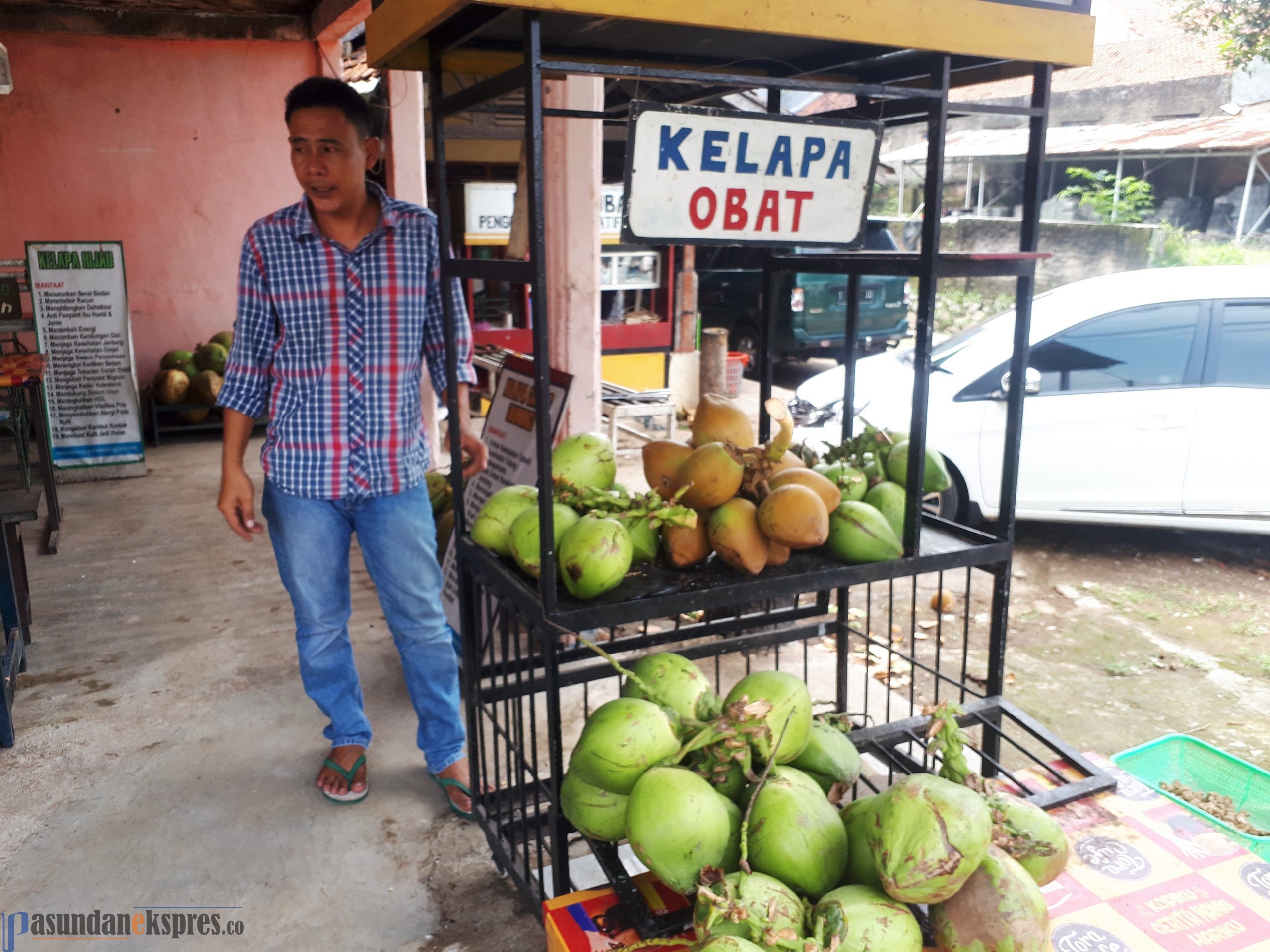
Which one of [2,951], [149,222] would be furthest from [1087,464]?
[149,222]

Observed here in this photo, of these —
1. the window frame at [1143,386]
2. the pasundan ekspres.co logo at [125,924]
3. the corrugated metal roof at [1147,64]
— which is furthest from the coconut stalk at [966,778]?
the corrugated metal roof at [1147,64]

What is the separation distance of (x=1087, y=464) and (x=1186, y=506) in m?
0.59

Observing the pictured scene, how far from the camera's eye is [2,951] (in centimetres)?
236

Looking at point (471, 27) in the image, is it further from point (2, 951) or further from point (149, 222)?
point (149, 222)

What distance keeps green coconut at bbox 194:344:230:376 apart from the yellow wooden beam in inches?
259

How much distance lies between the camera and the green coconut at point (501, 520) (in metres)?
2.08

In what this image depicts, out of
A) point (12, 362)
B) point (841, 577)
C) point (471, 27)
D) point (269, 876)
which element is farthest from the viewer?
point (12, 362)

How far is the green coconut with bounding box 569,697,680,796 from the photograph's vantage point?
5.21 ft

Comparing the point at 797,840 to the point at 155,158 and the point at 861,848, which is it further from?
the point at 155,158

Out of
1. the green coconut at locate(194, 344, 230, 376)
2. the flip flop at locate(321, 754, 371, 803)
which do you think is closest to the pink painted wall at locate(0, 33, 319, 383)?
the green coconut at locate(194, 344, 230, 376)

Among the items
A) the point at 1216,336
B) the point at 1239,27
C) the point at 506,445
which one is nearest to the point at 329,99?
the point at 506,445

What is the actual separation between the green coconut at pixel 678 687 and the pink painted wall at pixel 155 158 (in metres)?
7.83

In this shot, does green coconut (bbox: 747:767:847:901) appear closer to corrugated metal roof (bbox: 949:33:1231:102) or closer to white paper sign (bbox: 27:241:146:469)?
white paper sign (bbox: 27:241:146:469)

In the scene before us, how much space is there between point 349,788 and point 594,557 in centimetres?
168
